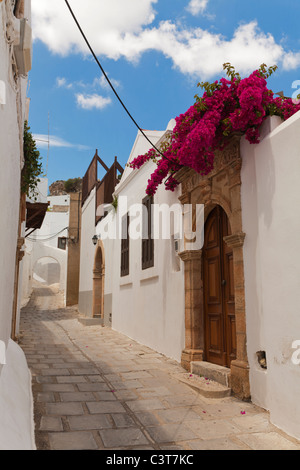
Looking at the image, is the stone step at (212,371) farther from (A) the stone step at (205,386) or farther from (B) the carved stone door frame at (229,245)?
(B) the carved stone door frame at (229,245)

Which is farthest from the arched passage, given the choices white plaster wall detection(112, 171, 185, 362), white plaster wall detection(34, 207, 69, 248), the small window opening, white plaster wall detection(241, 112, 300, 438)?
white plaster wall detection(34, 207, 69, 248)

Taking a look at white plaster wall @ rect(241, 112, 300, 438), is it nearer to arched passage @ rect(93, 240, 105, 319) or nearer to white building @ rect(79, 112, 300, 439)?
white building @ rect(79, 112, 300, 439)

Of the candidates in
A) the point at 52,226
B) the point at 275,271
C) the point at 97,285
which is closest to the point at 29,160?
the point at 275,271

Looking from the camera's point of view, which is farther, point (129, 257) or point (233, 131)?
point (129, 257)

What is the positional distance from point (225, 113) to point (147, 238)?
4.22m

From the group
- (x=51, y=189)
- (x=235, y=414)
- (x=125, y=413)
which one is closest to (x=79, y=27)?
(x=125, y=413)

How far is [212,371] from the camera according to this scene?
5332 millimetres

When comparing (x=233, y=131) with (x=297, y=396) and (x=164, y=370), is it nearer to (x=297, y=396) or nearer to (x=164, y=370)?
(x=297, y=396)

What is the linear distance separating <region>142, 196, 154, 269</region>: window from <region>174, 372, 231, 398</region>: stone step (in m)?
3.08

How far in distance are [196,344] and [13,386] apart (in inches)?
122

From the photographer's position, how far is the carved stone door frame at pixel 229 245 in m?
4.77

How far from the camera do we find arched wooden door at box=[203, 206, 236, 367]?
5.46 m

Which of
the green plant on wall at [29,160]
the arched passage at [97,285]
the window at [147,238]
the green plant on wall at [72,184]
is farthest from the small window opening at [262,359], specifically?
the green plant on wall at [72,184]

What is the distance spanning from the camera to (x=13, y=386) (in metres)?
3.85
